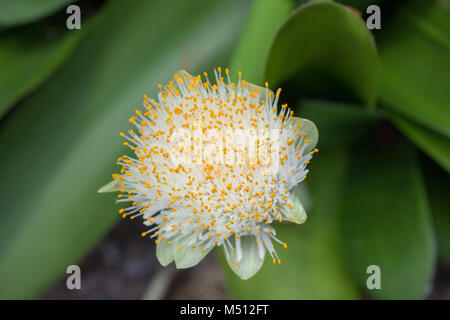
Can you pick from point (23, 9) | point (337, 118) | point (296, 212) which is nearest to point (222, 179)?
point (296, 212)

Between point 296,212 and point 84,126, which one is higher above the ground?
point 84,126

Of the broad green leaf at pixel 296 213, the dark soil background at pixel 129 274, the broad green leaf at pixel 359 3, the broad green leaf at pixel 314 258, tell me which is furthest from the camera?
the dark soil background at pixel 129 274

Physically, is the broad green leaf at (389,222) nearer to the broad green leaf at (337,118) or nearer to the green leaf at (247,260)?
the broad green leaf at (337,118)

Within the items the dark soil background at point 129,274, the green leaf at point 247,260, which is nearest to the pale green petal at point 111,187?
the green leaf at point 247,260

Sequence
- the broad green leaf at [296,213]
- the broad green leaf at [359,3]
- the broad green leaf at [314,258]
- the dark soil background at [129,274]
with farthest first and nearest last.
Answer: the dark soil background at [129,274] → the broad green leaf at [314,258] → the broad green leaf at [359,3] → the broad green leaf at [296,213]

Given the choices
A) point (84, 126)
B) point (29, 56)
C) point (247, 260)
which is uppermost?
point (29, 56)

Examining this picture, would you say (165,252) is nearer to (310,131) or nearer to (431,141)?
(310,131)

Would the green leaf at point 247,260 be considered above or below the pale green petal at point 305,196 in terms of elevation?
below
